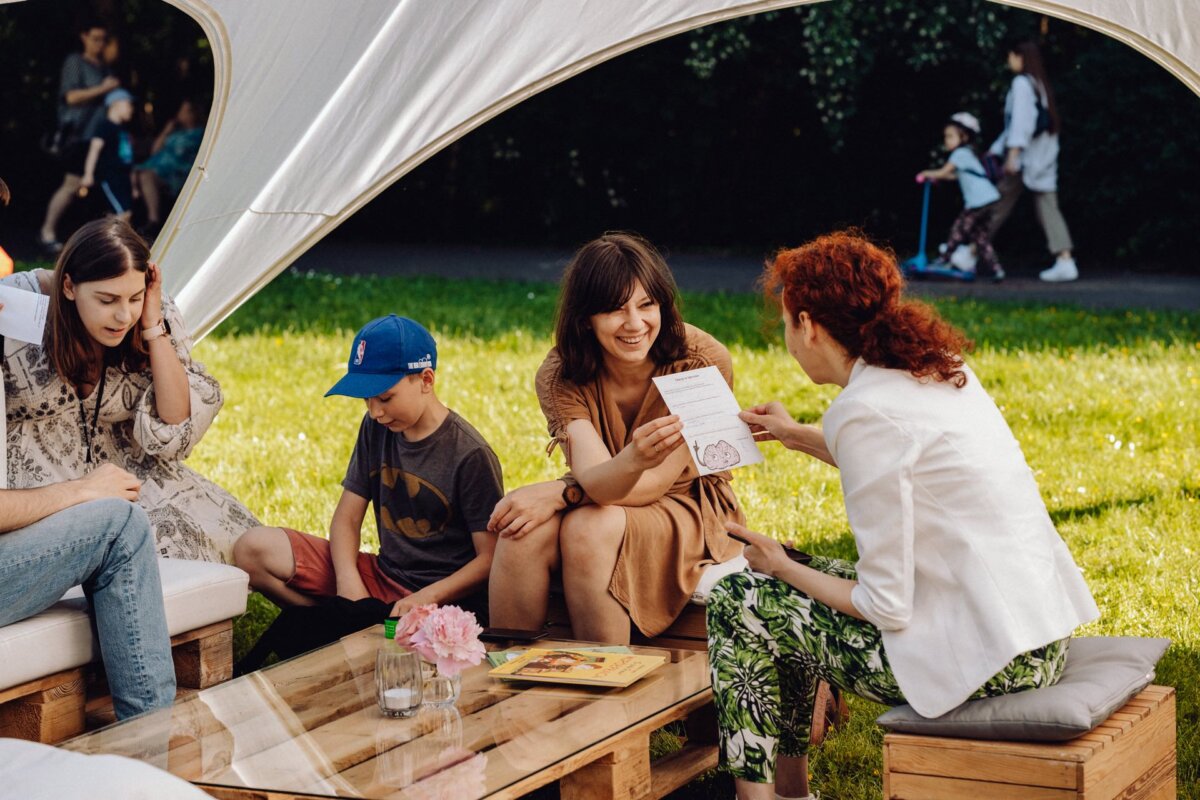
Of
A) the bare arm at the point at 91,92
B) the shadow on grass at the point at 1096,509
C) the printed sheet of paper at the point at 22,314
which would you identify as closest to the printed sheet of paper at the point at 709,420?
the printed sheet of paper at the point at 22,314

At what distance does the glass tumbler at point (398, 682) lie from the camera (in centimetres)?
314

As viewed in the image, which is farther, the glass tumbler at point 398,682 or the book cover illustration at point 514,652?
the book cover illustration at point 514,652

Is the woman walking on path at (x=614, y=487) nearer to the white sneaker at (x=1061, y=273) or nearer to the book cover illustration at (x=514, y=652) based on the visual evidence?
the book cover illustration at (x=514, y=652)

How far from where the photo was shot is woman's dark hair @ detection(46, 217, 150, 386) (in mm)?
4141

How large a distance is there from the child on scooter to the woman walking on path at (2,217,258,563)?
29.8 ft

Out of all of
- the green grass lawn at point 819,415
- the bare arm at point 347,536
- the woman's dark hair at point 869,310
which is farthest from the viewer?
the green grass lawn at point 819,415

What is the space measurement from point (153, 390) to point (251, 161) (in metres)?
0.96

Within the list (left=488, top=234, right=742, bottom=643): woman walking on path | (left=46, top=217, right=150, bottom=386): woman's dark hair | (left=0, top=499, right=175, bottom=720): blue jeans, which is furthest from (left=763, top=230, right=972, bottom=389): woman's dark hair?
(left=46, top=217, right=150, bottom=386): woman's dark hair

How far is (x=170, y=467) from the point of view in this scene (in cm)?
454

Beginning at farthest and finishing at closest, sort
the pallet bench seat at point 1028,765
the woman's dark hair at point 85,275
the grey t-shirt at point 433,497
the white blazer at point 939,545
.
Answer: the grey t-shirt at point 433,497 → the woman's dark hair at point 85,275 → the white blazer at point 939,545 → the pallet bench seat at point 1028,765

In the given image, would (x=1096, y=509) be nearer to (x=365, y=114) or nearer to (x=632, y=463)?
(x=632, y=463)

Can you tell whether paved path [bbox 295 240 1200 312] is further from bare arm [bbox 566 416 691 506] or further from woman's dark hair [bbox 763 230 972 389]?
woman's dark hair [bbox 763 230 972 389]

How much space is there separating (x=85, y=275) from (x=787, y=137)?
1257 cm

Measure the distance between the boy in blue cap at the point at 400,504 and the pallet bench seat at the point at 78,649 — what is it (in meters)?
0.38
